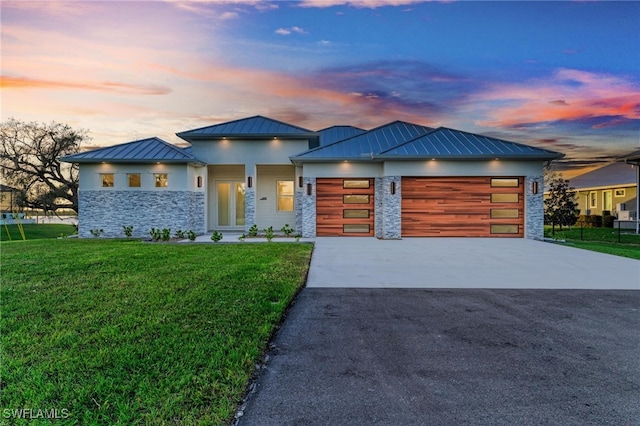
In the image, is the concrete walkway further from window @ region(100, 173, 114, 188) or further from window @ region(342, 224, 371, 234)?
window @ region(100, 173, 114, 188)

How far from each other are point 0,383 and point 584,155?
28.6 metres

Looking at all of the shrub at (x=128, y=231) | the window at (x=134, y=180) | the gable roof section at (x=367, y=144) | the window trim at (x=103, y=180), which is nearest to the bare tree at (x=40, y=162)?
the window trim at (x=103, y=180)

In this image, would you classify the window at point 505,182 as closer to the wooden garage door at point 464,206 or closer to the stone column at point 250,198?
the wooden garage door at point 464,206

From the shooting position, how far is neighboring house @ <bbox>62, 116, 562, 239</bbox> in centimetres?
1307

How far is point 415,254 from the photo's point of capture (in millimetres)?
9422

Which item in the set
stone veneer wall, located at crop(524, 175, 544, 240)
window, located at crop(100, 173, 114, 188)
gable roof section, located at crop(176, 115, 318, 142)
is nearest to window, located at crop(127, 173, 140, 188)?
window, located at crop(100, 173, 114, 188)

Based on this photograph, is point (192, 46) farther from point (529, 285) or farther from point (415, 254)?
point (529, 285)

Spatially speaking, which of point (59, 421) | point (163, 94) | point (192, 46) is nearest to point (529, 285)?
point (59, 421)

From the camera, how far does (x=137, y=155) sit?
1403cm

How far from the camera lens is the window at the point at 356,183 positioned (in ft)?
45.2

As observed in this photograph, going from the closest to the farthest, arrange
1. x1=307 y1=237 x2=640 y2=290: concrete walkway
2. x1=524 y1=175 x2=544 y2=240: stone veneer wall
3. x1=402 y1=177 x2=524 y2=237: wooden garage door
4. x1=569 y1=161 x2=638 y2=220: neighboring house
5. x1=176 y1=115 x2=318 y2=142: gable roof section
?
x1=307 y1=237 x2=640 y2=290: concrete walkway < x1=524 y1=175 x2=544 y2=240: stone veneer wall < x1=402 y1=177 x2=524 y2=237: wooden garage door < x1=176 y1=115 x2=318 y2=142: gable roof section < x1=569 y1=161 x2=638 y2=220: neighboring house

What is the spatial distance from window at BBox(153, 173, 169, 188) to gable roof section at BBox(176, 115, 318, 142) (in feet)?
6.33

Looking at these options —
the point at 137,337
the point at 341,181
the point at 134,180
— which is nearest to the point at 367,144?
the point at 341,181

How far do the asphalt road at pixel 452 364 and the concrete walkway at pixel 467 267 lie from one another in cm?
119
